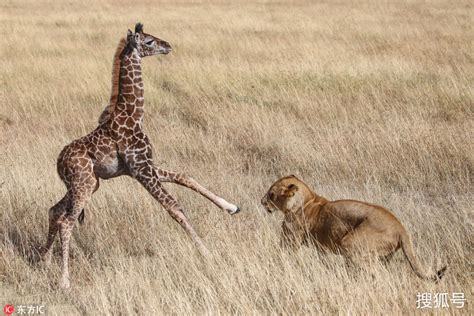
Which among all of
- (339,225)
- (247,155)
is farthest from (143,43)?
(247,155)

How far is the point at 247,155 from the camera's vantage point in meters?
9.16

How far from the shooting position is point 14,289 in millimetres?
5508

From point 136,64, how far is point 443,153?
13.3ft

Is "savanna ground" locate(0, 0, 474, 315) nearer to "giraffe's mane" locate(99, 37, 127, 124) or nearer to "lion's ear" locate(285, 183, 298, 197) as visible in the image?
"lion's ear" locate(285, 183, 298, 197)

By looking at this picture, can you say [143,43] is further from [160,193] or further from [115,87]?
[160,193]

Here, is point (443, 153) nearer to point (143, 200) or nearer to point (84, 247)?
point (143, 200)

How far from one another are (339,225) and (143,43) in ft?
6.29

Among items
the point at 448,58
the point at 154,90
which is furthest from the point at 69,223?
the point at 448,58

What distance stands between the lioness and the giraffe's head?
4.33 ft

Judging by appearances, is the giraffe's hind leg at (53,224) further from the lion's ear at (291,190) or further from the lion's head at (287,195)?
the lion's ear at (291,190)

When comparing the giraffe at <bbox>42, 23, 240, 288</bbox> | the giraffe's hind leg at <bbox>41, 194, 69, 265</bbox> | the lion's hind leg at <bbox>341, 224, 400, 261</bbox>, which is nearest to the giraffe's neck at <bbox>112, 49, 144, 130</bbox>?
the giraffe at <bbox>42, 23, 240, 288</bbox>

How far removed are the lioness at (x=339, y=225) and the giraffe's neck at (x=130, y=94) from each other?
1.14 meters

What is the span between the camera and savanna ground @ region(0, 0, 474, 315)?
16.6 feet

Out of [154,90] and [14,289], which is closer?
[14,289]
